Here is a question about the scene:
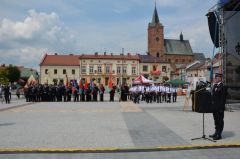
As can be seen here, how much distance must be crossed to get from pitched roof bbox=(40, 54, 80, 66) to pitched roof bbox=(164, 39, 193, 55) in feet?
160

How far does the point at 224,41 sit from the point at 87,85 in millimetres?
15715

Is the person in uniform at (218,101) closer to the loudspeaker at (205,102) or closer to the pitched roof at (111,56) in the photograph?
the loudspeaker at (205,102)

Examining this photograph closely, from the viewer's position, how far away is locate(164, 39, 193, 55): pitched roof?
15338 cm

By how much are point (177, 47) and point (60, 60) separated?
58.4 m

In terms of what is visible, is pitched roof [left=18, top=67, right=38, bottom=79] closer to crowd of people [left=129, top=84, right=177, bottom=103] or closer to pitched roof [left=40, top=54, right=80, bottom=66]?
pitched roof [left=40, top=54, right=80, bottom=66]

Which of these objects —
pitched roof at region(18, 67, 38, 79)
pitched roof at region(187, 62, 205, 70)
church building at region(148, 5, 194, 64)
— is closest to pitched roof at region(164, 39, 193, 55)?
church building at region(148, 5, 194, 64)

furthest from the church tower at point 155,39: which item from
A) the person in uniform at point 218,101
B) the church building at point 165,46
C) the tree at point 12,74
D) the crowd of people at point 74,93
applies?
the person in uniform at point 218,101

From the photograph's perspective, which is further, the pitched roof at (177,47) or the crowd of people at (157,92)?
Answer: the pitched roof at (177,47)

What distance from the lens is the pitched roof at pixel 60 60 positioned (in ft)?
371

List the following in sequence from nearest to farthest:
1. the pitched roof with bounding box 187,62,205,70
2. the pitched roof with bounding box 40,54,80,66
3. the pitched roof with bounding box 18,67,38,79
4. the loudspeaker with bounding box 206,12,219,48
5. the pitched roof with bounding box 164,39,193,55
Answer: the loudspeaker with bounding box 206,12,219,48
the pitched roof with bounding box 40,54,80,66
the pitched roof with bounding box 187,62,205,70
the pitched roof with bounding box 18,67,38,79
the pitched roof with bounding box 164,39,193,55

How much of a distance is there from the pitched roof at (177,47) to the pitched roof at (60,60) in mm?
48780

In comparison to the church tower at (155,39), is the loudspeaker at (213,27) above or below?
below

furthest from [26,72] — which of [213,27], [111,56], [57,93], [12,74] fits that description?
[213,27]

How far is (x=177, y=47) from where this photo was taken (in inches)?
6107
